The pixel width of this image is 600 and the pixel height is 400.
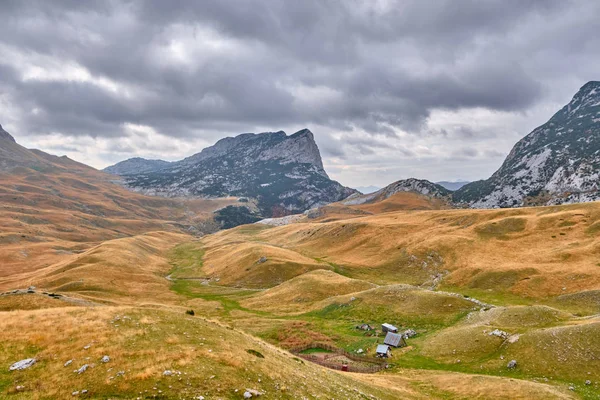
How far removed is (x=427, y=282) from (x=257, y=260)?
219 feet

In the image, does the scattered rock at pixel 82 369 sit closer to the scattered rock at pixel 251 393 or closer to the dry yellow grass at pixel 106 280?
the scattered rock at pixel 251 393

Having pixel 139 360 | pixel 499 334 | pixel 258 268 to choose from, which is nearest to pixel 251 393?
pixel 139 360

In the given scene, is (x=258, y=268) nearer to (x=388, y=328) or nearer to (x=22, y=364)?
(x=388, y=328)

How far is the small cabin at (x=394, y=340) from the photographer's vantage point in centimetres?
5906

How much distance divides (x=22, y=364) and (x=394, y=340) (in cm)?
5258

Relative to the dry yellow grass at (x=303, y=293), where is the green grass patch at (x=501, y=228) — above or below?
above

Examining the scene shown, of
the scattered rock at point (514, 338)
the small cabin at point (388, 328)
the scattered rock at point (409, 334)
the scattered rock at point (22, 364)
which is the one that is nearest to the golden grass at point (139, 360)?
the scattered rock at point (22, 364)

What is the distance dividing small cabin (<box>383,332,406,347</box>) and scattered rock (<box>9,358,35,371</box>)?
51144 millimetres

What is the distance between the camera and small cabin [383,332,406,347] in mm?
59062

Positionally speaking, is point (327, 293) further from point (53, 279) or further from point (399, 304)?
point (53, 279)

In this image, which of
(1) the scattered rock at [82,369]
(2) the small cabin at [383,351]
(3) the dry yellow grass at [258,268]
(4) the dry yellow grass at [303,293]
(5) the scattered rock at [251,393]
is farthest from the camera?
(3) the dry yellow grass at [258,268]

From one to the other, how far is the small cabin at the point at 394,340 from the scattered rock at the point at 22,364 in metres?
51.1

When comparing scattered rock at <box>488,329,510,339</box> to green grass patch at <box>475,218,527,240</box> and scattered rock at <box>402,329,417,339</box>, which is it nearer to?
scattered rock at <box>402,329,417,339</box>

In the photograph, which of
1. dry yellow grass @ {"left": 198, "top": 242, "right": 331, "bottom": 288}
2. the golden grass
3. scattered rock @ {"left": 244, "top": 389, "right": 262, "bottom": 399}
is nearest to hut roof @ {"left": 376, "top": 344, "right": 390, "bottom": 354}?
the golden grass
